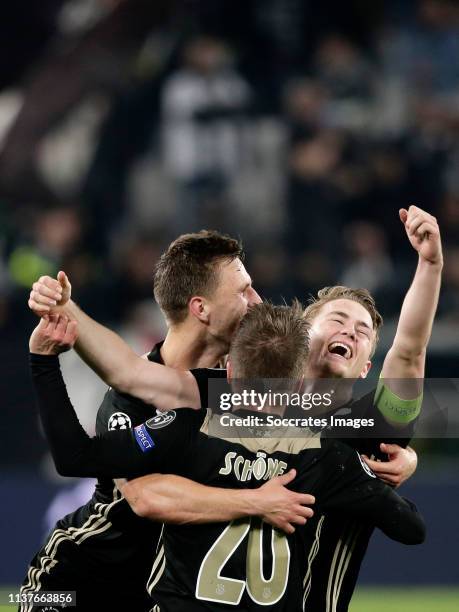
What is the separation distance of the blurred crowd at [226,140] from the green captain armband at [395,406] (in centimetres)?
530

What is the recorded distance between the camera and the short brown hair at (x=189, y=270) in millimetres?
3861

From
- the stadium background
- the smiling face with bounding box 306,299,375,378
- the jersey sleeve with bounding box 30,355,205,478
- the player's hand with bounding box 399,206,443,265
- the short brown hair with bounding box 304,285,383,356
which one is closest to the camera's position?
the jersey sleeve with bounding box 30,355,205,478

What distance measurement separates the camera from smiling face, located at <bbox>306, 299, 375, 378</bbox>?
3.83m

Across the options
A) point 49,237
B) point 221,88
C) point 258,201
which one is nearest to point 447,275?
point 258,201

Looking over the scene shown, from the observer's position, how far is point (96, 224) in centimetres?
953

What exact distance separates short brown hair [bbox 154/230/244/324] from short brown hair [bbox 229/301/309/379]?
2.14 feet

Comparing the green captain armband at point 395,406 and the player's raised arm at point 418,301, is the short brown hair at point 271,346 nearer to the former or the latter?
the player's raised arm at point 418,301

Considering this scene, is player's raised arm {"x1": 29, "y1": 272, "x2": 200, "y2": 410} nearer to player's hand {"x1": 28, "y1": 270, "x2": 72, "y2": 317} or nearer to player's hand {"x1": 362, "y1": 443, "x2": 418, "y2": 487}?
player's hand {"x1": 28, "y1": 270, "x2": 72, "y2": 317}

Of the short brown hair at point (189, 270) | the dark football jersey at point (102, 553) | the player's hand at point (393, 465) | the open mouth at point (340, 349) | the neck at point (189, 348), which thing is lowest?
the dark football jersey at point (102, 553)

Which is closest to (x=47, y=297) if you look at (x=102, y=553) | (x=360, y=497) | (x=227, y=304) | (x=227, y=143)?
(x=227, y=304)

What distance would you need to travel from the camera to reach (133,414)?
362 centimetres

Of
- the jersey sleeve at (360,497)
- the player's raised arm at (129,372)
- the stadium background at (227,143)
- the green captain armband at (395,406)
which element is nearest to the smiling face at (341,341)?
the green captain armband at (395,406)

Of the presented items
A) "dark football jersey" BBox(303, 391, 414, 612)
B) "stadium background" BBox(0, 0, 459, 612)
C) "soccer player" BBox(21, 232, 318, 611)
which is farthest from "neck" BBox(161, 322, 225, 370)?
"stadium background" BBox(0, 0, 459, 612)

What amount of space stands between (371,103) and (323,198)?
1.12m
